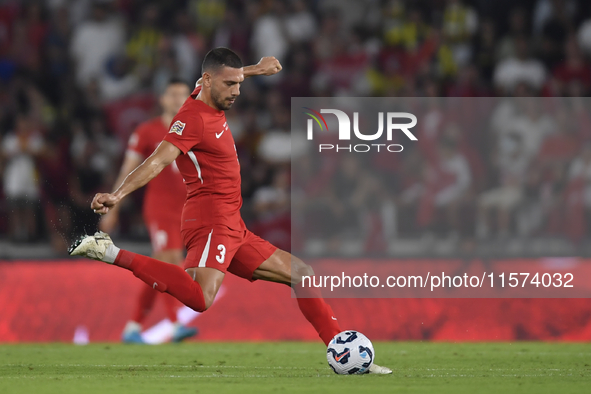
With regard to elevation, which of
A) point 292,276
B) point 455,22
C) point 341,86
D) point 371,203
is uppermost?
point 455,22

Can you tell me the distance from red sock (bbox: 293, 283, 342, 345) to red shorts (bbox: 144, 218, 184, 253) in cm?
260

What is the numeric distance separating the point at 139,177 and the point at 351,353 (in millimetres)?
1755

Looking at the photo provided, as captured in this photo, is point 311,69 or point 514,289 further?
point 311,69

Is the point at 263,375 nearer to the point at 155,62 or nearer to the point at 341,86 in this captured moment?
the point at 341,86

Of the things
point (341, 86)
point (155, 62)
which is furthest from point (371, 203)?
point (155, 62)

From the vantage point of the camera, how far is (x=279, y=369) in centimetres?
652

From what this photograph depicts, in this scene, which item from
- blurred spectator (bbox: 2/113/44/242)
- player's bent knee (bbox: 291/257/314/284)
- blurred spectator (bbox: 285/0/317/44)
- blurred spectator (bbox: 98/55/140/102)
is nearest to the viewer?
player's bent knee (bbox: 291/257/314/284)

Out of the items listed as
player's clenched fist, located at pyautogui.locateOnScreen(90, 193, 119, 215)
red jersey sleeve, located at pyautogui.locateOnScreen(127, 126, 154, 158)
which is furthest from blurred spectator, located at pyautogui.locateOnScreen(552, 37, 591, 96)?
player's clenched fist, located at pyautogui.locateOnScreen(90, 193, 119, 215)


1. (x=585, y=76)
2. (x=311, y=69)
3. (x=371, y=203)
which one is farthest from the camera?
(x=311, y=69)

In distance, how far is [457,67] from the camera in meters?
12.4

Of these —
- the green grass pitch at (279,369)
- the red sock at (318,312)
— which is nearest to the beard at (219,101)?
the red sock at (318,312)

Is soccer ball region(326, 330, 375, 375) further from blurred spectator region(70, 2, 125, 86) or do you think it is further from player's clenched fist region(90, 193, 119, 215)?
blurred spectator region(70, 2, 125, 86)

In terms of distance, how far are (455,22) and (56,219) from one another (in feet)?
20.1

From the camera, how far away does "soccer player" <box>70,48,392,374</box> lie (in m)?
5.80
